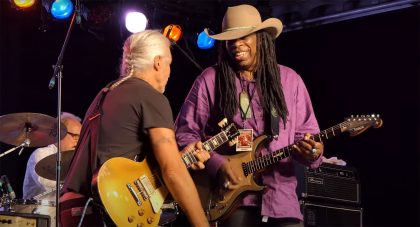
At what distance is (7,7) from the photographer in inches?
310

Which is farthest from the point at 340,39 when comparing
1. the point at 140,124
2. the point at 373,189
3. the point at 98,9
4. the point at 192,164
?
the point at 140,124

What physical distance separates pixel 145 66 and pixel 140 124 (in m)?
0.39

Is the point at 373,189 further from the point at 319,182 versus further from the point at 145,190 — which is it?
the point at 145,190

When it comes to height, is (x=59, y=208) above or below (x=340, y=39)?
below

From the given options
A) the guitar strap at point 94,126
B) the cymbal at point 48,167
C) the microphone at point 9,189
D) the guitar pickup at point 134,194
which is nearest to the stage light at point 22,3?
the cymbal at point 48,167

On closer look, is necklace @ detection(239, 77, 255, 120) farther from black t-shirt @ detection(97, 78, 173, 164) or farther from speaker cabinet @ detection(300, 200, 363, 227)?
speaker cabinet @ detection(300, 200, 363, 227)

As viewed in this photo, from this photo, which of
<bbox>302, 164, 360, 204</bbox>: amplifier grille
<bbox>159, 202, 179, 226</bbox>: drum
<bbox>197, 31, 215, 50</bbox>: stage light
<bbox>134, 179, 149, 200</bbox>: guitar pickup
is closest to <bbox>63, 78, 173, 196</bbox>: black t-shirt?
<bbox>134, 179, 149, 200</bbox>: guitar pickup

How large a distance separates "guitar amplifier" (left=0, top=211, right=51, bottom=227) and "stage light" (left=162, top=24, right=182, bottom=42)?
10.8 feet

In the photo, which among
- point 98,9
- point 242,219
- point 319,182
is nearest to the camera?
point 242,219

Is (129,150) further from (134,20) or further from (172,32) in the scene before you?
(172,32)

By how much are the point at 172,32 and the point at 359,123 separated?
3624 millimetres

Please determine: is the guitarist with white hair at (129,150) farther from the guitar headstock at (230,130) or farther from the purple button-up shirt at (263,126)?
the purple button-up shirt at (263,126)

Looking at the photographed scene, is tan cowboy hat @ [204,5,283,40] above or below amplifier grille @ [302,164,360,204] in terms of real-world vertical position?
above

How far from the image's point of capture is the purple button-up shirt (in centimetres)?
393
